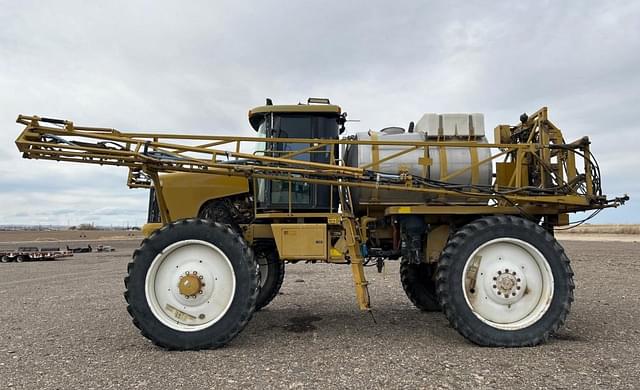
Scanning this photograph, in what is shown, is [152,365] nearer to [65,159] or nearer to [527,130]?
[65,159]

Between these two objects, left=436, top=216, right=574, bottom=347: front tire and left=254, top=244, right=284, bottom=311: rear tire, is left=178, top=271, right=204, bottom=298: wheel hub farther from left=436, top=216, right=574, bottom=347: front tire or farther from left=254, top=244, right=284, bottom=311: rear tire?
left=436, top=216, right=574, bottom=347: front tire

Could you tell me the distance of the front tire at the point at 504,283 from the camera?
16.7 feet

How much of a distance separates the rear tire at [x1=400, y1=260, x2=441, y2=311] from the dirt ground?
23 centimetres

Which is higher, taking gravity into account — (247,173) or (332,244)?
(247,173)

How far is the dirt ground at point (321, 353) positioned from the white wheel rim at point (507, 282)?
45cm

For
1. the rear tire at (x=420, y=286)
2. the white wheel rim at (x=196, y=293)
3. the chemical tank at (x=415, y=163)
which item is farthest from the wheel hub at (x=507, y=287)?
the white wheel rim at (x=196, y=293)

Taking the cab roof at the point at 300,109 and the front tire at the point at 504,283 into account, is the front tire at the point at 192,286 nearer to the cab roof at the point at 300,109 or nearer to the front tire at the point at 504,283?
the cab roof at the point at 300,109

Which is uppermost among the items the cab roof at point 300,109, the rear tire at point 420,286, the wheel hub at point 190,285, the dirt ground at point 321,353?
the cab roof at point 300,109

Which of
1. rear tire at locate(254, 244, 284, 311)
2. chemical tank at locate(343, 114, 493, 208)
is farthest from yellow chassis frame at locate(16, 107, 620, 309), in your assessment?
rear tire at locate(254, 244, 284, 311)

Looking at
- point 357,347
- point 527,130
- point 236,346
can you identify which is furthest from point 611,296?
point 236,346

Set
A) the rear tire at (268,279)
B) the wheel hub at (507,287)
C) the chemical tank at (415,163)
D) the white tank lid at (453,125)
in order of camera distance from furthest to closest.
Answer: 1. the rear tire at (268,279)
2. the white tank lid at (453,125)
3. the chemical tank at (415,163)
4. the wheel hub at (507,287)

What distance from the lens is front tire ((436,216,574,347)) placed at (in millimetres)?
5086

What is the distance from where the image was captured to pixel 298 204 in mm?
5926

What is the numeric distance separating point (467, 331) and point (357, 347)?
131cm
